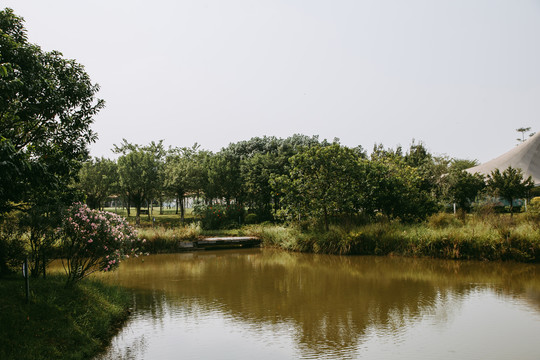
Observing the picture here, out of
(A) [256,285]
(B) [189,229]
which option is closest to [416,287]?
(A) [256,285]

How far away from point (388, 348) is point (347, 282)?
5.80 meters

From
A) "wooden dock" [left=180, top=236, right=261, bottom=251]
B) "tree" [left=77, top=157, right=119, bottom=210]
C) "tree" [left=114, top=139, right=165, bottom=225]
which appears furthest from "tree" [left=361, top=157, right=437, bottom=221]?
"tree" [left=77, top=157, right=119, bottom=210]

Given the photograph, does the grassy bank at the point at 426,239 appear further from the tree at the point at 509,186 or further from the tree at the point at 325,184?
the tree at the point at 509,186

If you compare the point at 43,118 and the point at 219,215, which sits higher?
the point at 43,118

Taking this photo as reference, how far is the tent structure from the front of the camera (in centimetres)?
3934

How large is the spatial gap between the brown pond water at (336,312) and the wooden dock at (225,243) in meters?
6.64

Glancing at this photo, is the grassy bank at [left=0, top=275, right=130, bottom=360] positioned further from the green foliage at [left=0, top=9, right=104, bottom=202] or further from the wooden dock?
the wooden dock

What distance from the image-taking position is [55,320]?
7.00 metres

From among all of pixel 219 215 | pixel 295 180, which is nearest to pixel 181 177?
pixel 219 215

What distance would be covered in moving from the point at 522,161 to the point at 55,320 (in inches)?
1725

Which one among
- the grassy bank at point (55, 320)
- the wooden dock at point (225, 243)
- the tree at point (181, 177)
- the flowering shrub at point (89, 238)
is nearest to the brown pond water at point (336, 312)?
the grassy bank at point (55, 320)

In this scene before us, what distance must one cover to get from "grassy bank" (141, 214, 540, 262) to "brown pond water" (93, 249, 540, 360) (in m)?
0.91

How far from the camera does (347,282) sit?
12812 millimetres

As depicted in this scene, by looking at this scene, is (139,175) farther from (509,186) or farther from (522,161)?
(522,161)
